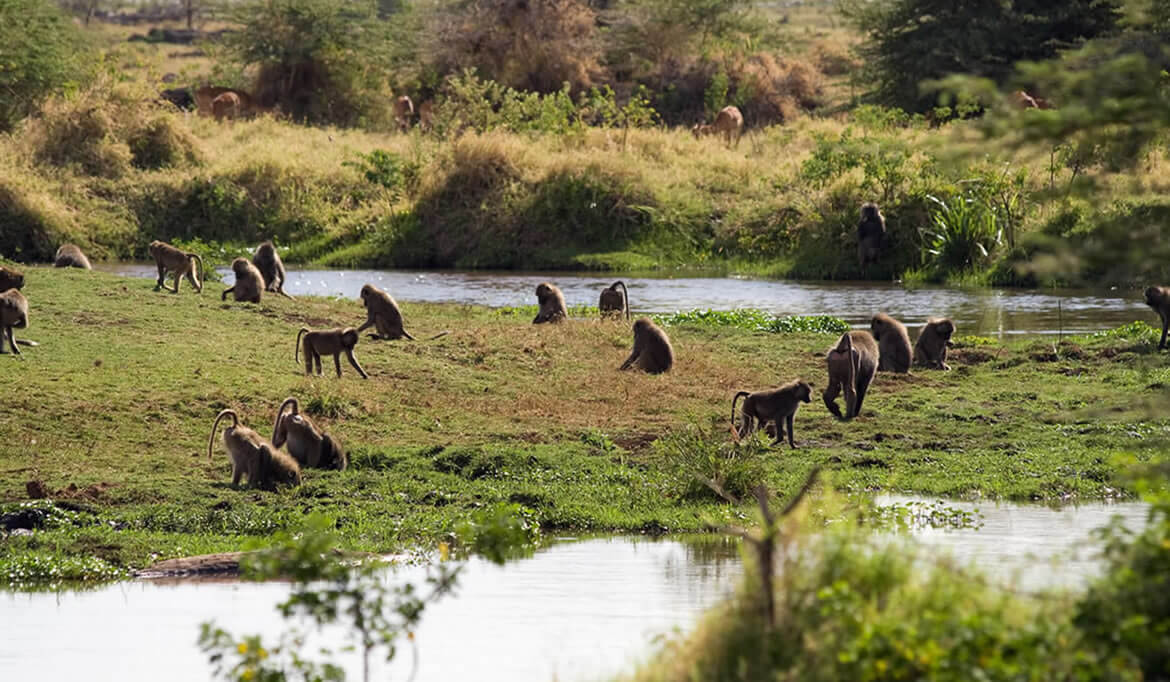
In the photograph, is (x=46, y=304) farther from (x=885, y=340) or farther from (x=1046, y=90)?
(x=1046, y=90)

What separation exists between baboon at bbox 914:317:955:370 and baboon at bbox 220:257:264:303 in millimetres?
8798

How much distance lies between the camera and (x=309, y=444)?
43.2 ft

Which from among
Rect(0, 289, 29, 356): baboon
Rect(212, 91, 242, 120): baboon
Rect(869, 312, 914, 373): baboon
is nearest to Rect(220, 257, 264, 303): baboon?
Rect(0, 289, 29, 356): baboon

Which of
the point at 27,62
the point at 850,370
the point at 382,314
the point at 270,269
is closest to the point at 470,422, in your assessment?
the point at 850,370

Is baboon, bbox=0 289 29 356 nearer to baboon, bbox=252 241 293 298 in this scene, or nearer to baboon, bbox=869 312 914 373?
baboon, bbox=252 241 293 298

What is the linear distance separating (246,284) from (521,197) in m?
14.3

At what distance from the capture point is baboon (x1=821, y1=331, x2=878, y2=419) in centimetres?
1530

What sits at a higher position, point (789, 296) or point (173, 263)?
point (173, 263)

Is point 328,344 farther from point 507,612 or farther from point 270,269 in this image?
point 270,269

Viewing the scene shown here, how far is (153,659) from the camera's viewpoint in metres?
9.00

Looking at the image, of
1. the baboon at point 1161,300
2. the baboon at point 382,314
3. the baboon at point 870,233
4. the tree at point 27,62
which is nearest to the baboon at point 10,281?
the baboon at point 382,314

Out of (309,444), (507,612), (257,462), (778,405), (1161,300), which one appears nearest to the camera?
(507,612)

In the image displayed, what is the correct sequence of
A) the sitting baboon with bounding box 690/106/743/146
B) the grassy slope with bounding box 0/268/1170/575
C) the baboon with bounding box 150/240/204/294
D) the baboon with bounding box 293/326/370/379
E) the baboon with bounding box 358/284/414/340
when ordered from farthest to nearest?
1. the sitting baboon with bounding box 690/106/743/146
2. the baboon with bounding box 150/240/204/294
3. the baboon with bounding box 358/284/414/340
4. the baboon with bounding box 293/326/370/379
5. the grassy slope with bounding box 0/268/1170/575

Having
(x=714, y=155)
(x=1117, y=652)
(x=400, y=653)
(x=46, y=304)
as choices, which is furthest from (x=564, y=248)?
(x=1117, y=652)
